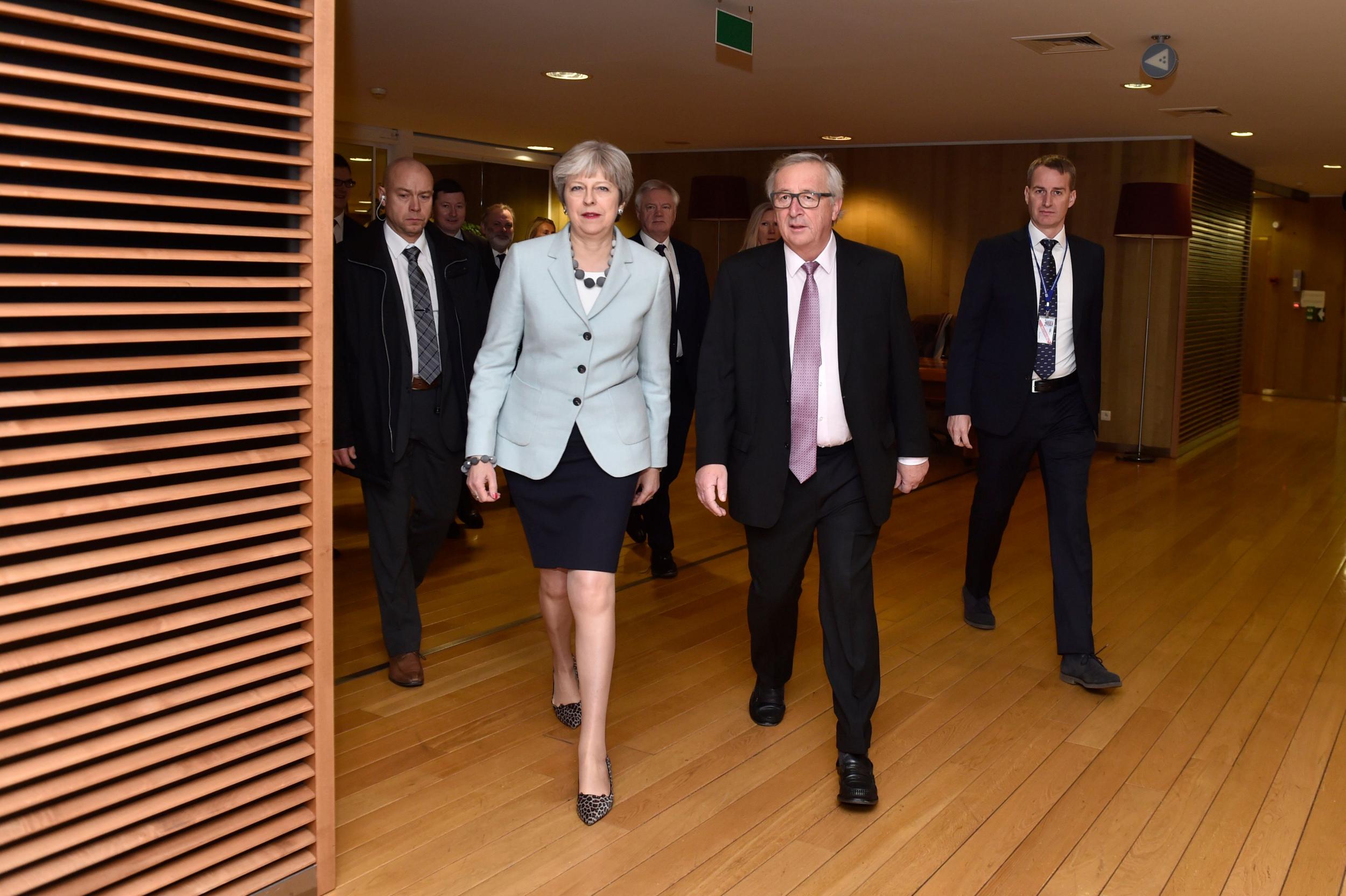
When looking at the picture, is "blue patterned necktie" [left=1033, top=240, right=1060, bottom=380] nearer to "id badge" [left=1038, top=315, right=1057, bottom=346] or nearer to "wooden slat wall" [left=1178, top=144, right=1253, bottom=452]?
"id badge" [left=1038, top=315, right=1057, bottom=346]

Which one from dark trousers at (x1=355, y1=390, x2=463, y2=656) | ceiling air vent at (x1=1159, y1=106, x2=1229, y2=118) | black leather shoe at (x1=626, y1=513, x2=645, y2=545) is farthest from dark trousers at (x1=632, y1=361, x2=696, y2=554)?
ceiling air vent at (x1=1159, y1=106, x2=1229, y2=118)

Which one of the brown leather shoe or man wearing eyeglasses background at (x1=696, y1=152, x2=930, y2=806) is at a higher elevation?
man wearing eyeglasses background at (x1=696, y1=152, x2=930, y2=806)

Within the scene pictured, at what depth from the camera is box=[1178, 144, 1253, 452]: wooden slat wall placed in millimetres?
10367

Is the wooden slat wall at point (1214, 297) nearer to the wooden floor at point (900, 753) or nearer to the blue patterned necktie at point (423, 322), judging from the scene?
the wooden floor at point (900, 753)

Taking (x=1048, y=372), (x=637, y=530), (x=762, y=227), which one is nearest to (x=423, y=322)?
(x=762, y=227)

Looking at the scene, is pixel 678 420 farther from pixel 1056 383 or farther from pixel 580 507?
pixel 580 507

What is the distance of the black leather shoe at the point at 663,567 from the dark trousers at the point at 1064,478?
1.77 metres

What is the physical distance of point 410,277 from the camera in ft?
12.7

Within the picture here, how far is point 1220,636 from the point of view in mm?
4887

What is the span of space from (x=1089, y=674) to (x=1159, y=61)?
12.1 ft

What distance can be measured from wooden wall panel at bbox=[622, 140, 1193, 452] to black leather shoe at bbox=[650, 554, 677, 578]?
628 centimetres

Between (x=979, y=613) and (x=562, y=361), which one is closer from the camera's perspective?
(x=562, y=361)

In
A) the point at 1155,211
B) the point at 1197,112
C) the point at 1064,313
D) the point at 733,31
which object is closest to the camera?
the point at 1064,313

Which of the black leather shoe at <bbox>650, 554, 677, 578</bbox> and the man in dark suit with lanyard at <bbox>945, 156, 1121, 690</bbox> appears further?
the black leather shoe at <bbox>650, 554, 677, 578</bbox>
